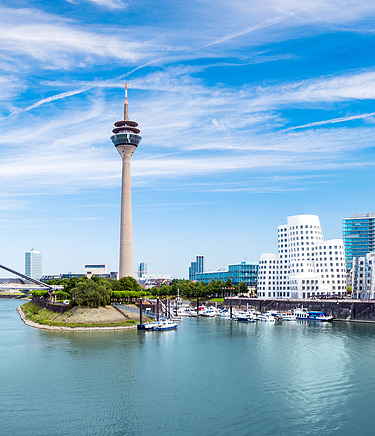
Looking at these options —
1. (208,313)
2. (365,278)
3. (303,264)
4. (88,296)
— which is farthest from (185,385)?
(303,264)

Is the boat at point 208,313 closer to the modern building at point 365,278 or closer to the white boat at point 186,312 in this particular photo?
the white boat at point 186,312

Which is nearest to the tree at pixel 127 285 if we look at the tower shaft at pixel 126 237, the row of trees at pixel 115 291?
the row of trees at pixel 115 291

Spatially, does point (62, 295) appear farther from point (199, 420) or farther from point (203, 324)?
point (199, 420)

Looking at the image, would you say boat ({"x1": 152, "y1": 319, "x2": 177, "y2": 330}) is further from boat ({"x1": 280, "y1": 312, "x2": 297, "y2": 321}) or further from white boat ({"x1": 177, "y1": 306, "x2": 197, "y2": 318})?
boat ({"x1": 280, "y1": 312, "x2": 297, "y2": 321})

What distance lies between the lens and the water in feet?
127

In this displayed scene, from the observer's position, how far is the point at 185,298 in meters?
174

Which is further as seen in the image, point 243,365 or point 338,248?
point 338,248

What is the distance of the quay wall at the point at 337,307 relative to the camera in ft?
356

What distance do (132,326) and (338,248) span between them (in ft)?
275

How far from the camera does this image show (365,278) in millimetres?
130500

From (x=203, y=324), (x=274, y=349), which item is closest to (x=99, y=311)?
(x=203, y=324)

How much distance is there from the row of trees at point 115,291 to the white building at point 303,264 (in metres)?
14.2

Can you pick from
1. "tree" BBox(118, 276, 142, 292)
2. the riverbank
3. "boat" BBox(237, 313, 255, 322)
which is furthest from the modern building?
the riverbank

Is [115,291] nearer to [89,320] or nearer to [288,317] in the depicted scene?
[89,320]
